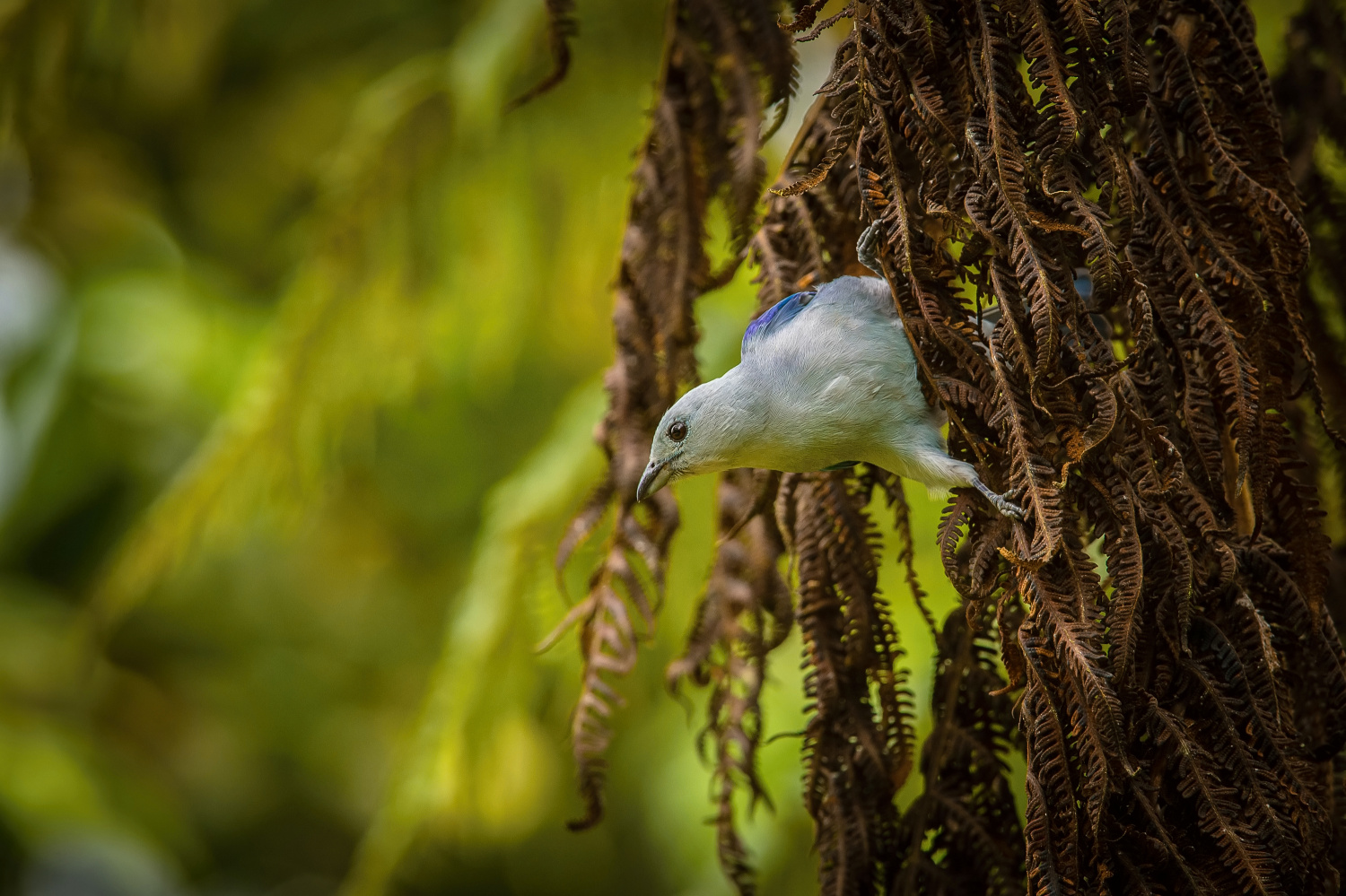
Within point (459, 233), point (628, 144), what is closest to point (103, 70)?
point (459, 233)

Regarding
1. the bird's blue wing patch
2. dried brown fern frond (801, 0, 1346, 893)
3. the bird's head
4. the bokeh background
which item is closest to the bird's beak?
the bird's head

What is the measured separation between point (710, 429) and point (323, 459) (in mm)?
1517

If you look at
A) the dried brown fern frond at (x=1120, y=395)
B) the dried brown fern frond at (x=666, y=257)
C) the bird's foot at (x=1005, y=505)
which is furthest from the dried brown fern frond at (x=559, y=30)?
the bird's foot at (x=1005, y=505)

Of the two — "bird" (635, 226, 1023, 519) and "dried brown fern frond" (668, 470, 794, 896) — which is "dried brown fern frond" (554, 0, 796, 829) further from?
"bird" (635, 226, 1023, 519)

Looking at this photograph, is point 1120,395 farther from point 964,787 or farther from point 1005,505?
point 964,787

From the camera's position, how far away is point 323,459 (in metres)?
2.11

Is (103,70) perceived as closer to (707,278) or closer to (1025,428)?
(707,278)

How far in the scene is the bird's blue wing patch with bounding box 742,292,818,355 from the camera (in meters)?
0.85

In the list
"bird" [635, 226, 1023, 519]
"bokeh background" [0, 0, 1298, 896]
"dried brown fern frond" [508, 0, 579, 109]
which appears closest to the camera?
"bird" [635, 226, 1023, 519]

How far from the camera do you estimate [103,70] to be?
329 centimetres

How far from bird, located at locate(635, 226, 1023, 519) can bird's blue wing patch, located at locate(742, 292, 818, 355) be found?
3 centimetres

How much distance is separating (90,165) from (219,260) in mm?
486

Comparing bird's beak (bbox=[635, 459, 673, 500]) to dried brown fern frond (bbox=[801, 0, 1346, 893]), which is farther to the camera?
bird's beak (bbox=[635, 459, 673, 500])

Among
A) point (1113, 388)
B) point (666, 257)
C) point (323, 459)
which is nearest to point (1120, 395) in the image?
point (1113, 388)
